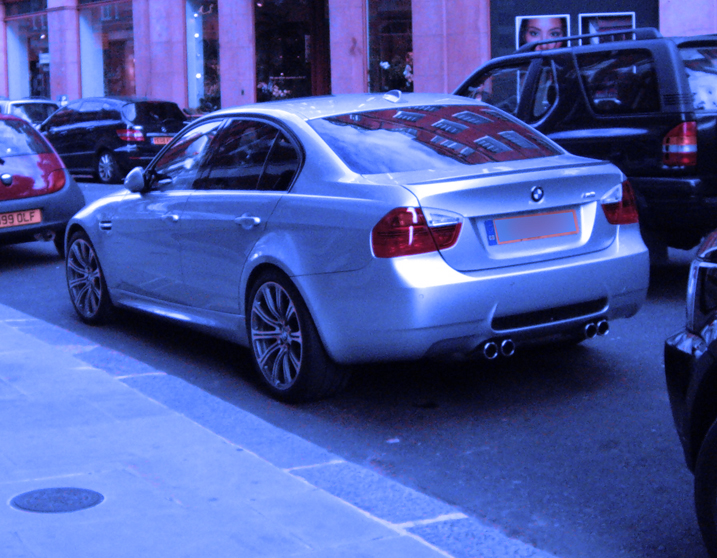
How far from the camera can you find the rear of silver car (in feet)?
16.5

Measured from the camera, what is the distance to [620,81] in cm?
816

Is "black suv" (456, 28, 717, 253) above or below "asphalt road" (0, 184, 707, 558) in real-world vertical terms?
above

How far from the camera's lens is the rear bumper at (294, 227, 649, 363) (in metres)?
5.00

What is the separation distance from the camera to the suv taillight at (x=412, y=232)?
16.4ft

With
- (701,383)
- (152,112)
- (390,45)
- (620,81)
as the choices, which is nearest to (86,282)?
(620,81)

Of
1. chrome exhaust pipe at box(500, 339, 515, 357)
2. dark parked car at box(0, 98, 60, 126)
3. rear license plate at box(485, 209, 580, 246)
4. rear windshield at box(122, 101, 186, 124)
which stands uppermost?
dark parked car at box(0, 98, 60, 126)

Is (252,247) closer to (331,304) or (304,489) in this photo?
(331,304)

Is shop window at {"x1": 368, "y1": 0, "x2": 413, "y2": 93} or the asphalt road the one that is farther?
shop window at {"x1": 368, "y1": 0, "x2": 413, "y2": 93}

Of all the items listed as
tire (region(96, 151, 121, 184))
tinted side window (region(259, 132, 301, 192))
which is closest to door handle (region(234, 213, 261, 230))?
tinted side window (region(259, 132, 301, 192))

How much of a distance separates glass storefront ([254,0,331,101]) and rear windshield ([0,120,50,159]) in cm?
1637

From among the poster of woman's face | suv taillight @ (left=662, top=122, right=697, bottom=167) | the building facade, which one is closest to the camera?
suv taillight @ (left=662, top=122, right=697, bottom=167)

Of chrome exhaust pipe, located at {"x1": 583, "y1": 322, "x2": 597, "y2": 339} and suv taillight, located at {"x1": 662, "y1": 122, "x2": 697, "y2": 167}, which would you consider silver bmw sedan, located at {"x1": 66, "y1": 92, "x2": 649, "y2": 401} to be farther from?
suv taillight, located at {"x1": 662, "y1": 122, "x2": 697, "y2": 167}

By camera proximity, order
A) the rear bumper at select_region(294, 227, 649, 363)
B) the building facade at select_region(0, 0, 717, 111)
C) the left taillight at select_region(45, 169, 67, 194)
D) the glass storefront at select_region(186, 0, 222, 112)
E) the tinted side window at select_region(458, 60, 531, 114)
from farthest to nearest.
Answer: the glass storefront at select_region(186, 0, 222, 112) < the building facade at select_region(0, 0, 717, 111) < the left taillight at select_region(45, 169, 67, 194) < the tinted side window at select_region(458, 60, 531, 114) < the rear bumper at select_region(294, 227, 649, 363)

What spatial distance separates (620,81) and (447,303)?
3.82 meters
